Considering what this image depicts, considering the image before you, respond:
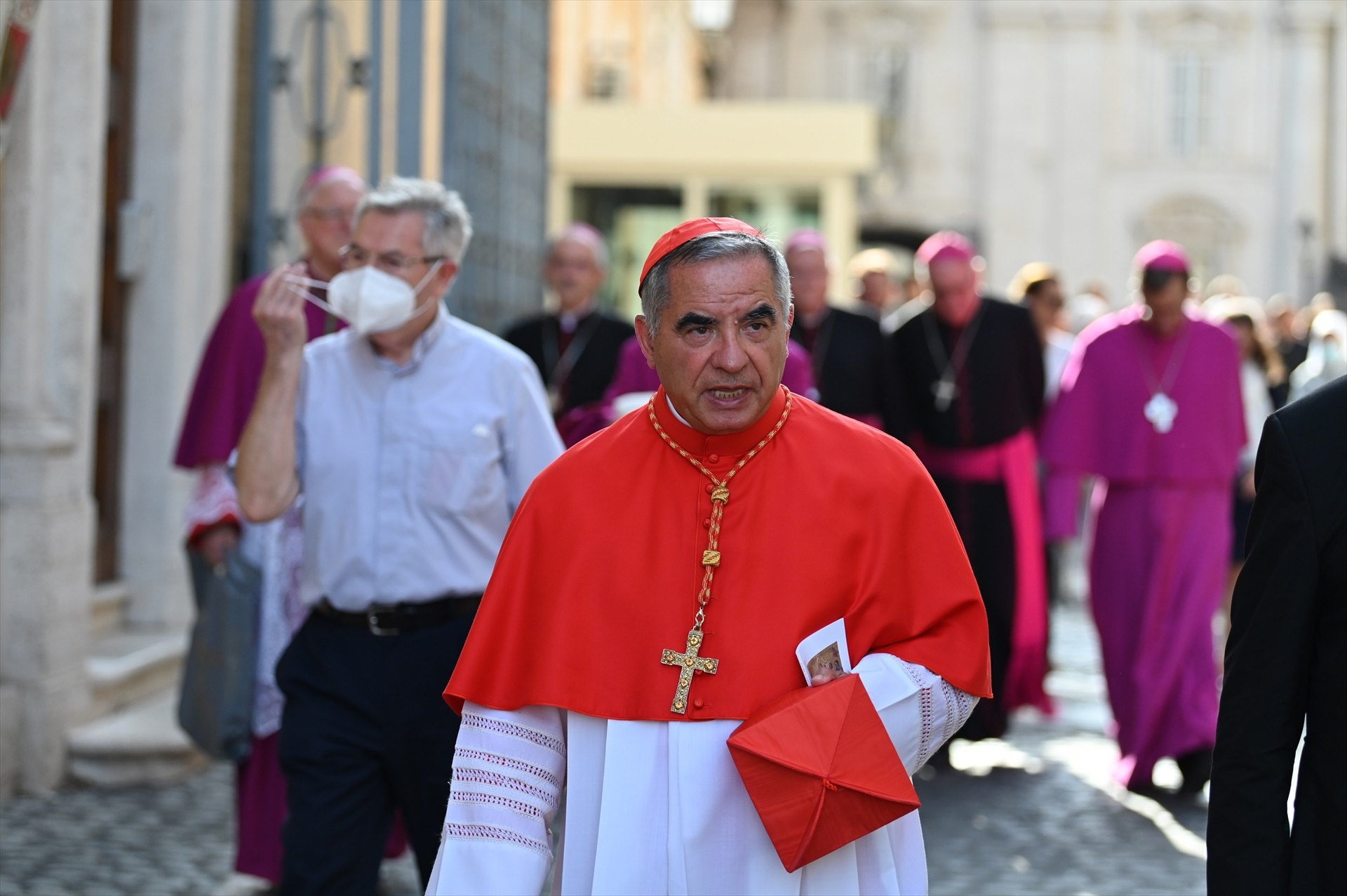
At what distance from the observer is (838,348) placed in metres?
8.43

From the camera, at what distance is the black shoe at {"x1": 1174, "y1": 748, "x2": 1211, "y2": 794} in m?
7.81

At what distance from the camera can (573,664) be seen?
323 cm

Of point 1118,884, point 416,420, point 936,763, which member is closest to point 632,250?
point 936,763

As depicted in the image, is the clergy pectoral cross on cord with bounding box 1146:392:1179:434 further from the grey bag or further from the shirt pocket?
the shirt pocket

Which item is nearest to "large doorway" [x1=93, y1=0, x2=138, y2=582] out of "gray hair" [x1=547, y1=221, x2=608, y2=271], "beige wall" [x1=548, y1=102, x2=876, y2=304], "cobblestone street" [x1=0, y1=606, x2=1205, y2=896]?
"cobblestone street" [x1=0, y1=606, x2=1205, y2=896]

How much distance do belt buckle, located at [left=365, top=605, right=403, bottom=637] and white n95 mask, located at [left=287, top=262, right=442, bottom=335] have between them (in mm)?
641

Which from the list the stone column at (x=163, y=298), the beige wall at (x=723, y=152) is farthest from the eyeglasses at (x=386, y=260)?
the beige wall at (x=723, y=152)

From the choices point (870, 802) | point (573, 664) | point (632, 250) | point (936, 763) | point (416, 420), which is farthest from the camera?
point (632, 250)

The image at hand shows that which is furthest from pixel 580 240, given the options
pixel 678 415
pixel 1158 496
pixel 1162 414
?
pixel 678 415

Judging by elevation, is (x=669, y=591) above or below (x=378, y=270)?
below

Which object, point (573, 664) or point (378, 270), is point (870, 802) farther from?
point (378, 270)

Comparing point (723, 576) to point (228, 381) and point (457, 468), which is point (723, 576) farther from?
point (228, 381)

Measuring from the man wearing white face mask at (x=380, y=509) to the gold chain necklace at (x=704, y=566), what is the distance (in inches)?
49.2

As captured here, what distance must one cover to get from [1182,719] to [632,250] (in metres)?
16.2
